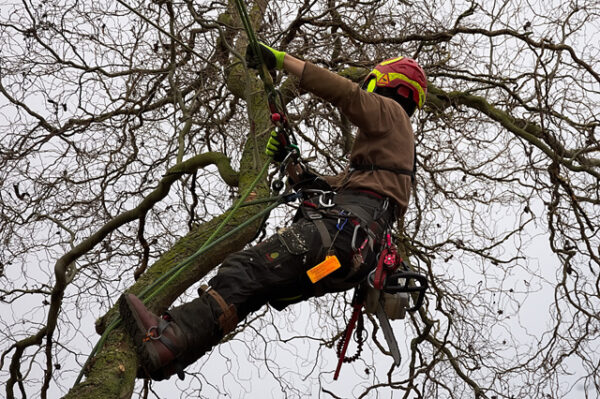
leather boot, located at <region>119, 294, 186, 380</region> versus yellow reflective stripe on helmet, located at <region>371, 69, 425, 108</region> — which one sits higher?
yellow reflective stripe on helmet, located at <region>371, 69, 425, 108</region>

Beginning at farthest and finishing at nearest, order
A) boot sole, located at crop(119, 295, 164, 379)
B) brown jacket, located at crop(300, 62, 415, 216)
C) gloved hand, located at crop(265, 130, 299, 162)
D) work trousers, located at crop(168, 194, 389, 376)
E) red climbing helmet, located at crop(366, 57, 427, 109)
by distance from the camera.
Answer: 1. red climbing helmet, located at crop(366, 57, 427, 109)
2. gloved hand, located at crop(265, 130, 299, 162)
3. brown jacket, located at crop(300, 62, 415, 216)
4. work trousers, located at crop(168, 194, 389, 376)
5. boot sole, located at crop(119, 295, 164, 379)

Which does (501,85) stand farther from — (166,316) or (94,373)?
(94,373)

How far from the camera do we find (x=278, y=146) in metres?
3.34

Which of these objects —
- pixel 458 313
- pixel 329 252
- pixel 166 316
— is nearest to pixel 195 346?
pixel 166 316

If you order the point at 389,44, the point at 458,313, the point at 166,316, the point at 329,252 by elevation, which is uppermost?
the point at 389,44

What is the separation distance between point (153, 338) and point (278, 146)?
3.72 ft

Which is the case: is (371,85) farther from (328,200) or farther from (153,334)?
(153,334)

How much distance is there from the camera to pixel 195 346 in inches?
111

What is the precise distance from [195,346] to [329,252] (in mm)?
709

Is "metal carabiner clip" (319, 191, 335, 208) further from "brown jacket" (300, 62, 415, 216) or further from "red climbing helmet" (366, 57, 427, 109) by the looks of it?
"red climbing helmet" (366, 57, 427, 109)

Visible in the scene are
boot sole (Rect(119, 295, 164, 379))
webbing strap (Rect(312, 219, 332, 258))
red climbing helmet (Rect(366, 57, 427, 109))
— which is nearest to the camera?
boot sole (Rect(119, 295, 164, 379))

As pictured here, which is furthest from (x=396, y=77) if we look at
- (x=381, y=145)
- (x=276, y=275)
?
(x=276, y=275)

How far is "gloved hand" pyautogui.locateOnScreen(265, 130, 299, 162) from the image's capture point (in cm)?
329

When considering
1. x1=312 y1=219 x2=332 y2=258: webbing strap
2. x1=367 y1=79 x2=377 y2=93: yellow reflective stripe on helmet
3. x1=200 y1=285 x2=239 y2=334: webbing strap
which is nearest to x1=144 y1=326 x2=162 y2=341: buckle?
x1=200 y1=285 x2=239 y2=334: webbing strap
